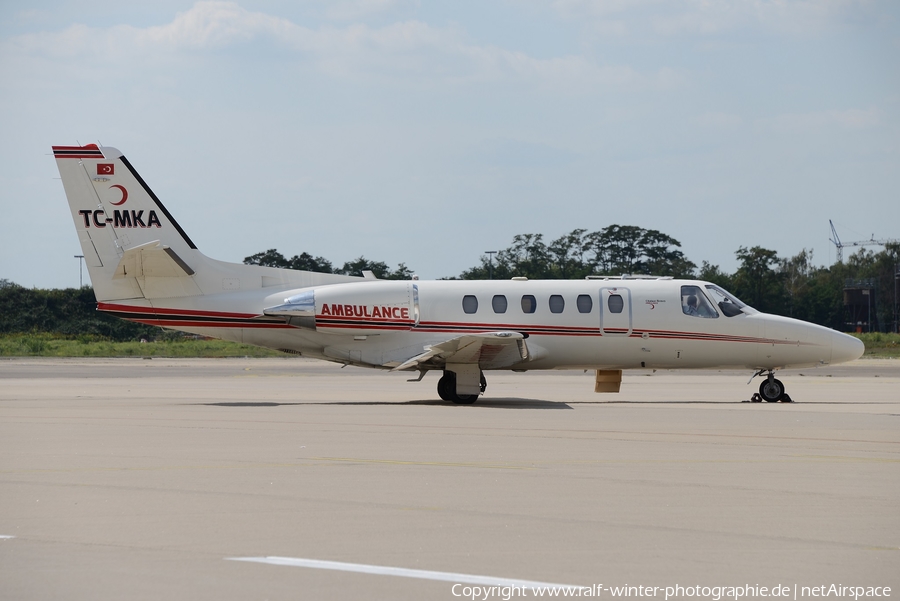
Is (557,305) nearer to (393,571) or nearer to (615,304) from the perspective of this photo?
(615,304)

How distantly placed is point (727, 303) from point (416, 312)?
24.1 feet

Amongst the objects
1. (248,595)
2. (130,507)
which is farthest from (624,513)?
(130,507)

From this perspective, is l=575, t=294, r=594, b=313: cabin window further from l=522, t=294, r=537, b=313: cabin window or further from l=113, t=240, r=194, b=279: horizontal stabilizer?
l=113, t=240, r=194, b=279: horizontal stabilizer

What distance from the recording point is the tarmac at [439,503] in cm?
583

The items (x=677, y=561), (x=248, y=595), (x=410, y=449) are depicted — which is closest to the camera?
(x=248, y=595)

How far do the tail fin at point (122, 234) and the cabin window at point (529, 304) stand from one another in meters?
6.52

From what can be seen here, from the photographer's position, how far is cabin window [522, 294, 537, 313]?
2206 cm

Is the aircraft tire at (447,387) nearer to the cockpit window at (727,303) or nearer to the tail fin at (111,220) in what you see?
the tail fin at (111,220)

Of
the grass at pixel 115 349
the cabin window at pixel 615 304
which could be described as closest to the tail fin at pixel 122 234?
the cabin window at pixel 615 304

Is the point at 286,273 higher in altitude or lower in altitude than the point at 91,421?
higher

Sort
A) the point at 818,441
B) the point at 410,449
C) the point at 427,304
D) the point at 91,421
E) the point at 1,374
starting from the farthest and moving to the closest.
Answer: the point at 1,374 → the point at 427,304 → the point at 91,421 → the point at 818,441 → the point at 410,449

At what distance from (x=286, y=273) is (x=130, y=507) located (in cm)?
1427

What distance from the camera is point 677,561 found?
245 inches

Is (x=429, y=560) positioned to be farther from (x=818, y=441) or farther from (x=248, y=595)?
(x=818, y=441)
